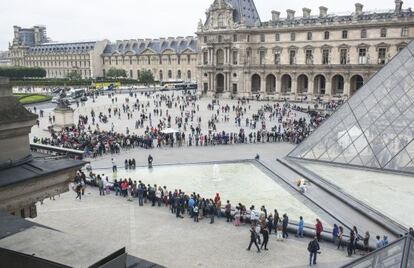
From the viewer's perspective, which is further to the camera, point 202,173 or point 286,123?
point 286,123

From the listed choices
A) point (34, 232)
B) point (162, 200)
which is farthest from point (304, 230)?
point (34, 232)

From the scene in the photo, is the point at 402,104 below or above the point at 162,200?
above

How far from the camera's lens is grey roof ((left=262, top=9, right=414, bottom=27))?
47750mm

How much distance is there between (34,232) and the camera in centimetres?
339

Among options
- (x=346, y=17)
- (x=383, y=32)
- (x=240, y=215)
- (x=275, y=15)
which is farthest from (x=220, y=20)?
(x=240, y=215)

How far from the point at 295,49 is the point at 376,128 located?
38.5 meters

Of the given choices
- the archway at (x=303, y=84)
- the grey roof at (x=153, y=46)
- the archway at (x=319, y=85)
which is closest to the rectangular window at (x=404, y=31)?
the archway at (x=319, y=85)

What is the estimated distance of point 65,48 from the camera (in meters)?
106

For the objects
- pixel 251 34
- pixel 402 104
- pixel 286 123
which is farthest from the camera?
pixel 251 34

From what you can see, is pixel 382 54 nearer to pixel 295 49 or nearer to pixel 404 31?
pixel 404 31

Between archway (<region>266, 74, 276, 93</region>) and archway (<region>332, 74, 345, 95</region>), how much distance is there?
9.04 metres

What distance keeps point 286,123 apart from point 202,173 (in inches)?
584

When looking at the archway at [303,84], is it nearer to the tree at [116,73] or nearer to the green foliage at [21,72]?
the tree at [116,73]

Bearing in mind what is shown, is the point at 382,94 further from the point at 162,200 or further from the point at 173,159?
the point at 162,200
